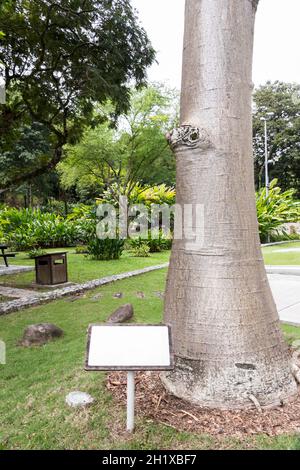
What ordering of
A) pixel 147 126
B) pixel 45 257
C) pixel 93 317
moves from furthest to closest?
pixel 147 126 < pixel 45 257 < pixel 93 317

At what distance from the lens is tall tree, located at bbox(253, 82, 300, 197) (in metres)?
30.7

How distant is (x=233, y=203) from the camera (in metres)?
2.63

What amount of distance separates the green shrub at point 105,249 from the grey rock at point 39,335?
6.91 meters

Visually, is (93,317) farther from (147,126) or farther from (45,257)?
(147,126)

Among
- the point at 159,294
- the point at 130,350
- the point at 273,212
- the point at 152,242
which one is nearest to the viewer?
the point at 130,350

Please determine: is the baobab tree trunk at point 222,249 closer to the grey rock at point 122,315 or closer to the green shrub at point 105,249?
the grey rock at point 122,315

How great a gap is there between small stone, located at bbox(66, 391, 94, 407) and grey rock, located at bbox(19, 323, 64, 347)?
1.43 metres

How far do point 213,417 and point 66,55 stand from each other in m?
7.06

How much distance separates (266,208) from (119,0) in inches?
493

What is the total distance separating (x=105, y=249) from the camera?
Answer: 36.7 feet

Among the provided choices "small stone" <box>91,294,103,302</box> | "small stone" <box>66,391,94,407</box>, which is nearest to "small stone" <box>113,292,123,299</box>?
"small stone" <box>91,294,103,302</box>

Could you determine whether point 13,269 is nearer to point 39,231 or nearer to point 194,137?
point 39,231

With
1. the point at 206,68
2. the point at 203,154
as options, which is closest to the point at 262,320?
the point at 203,154

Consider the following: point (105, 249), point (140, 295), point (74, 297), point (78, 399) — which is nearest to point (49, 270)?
point (74, 297)
